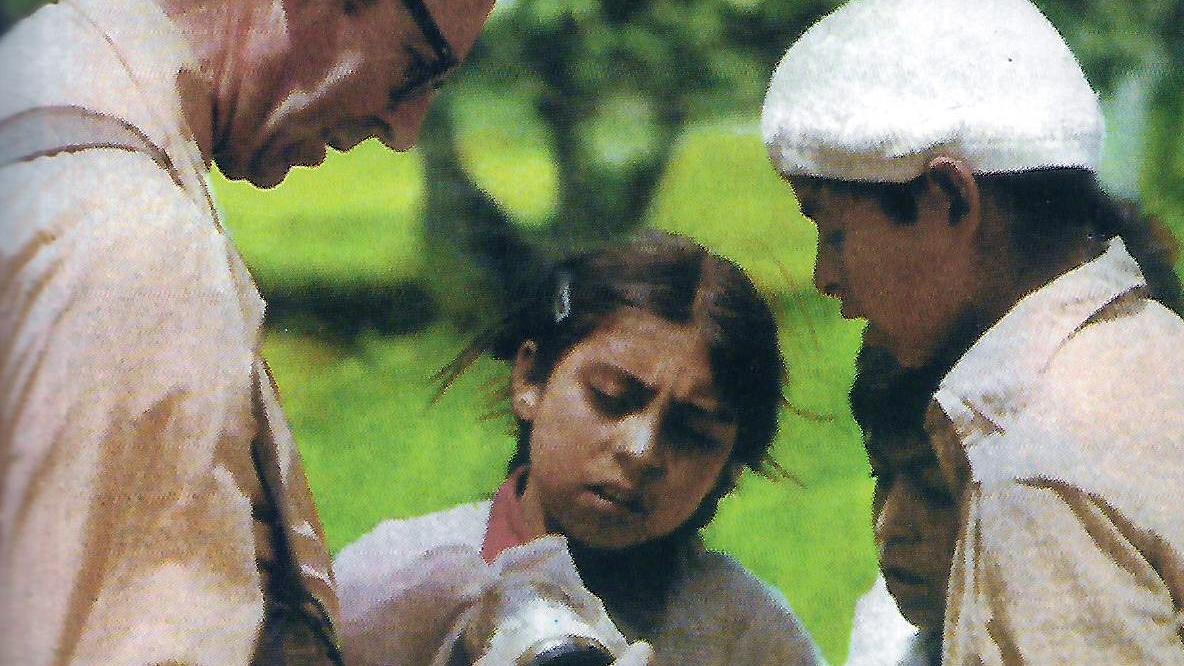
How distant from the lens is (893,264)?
201cm

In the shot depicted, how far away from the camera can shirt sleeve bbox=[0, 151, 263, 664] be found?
1615mm

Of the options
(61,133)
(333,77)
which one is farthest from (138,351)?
(333,77)

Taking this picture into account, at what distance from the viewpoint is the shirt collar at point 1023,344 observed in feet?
6.32

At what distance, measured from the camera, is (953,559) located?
200 centimetres

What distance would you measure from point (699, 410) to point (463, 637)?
1.27 ft

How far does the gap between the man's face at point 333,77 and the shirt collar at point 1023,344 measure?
2.22 feet

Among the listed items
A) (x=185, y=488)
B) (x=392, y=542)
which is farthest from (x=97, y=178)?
(x=392, y=542)

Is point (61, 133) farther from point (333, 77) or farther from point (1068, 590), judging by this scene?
point (1068, 590)

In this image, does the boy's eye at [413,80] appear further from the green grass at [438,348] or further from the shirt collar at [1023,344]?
the shirt collar at [1023,344]

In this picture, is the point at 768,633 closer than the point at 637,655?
No

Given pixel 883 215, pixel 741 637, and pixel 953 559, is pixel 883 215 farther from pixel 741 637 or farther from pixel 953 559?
pixel 741 637

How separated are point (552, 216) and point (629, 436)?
30 centimetres

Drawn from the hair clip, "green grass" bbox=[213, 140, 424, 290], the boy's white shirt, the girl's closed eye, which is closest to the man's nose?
"green grass" bbox=[213, 140, 424, 290]

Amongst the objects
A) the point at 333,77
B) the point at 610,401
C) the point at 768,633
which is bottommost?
the point at 768,633
